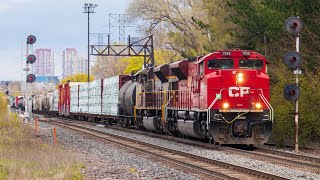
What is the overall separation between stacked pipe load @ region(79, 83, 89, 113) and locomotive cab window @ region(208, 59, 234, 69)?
29.9m

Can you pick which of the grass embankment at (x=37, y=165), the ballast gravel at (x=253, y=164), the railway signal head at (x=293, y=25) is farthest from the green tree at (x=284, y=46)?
the grass embankment at (x=37, y=165)

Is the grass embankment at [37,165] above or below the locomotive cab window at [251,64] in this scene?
below

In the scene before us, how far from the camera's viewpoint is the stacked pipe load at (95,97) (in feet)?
148

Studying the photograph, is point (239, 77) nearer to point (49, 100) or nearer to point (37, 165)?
point (37, 165)

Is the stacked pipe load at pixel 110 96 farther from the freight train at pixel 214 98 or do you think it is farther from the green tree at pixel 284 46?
the green tree at pixel 284 46

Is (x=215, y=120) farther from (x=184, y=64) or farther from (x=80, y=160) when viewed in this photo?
(x=80, y=160)

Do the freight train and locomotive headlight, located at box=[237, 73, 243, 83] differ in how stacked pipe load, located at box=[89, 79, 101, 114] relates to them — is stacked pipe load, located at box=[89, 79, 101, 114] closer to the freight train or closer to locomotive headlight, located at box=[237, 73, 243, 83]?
the freight train

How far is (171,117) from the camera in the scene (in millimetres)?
25750

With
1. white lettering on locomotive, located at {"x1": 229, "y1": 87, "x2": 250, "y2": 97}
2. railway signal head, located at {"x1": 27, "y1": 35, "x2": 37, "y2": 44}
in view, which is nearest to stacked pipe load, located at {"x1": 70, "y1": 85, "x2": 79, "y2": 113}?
railway signal head, located at {"x1": 27, "y1": 35, "x2": 37, "y2": 44}

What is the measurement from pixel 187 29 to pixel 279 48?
20867 mm

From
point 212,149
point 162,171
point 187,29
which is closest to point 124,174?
point 162,171

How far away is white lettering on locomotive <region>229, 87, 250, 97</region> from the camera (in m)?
20.4

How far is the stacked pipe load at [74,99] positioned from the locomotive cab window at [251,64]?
A: 35.0 metres

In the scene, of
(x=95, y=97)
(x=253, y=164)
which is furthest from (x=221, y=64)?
(x=95, y=97)
